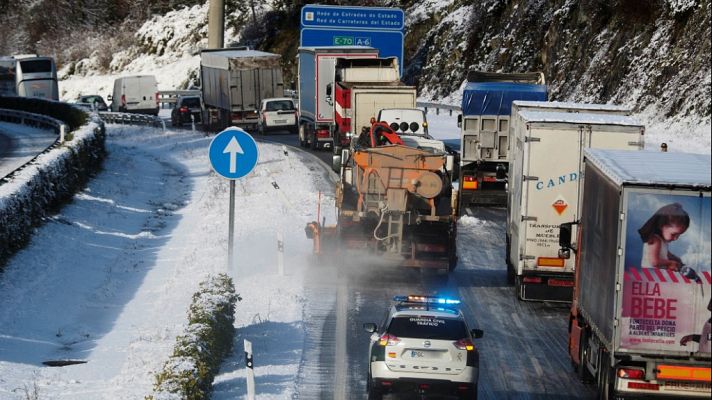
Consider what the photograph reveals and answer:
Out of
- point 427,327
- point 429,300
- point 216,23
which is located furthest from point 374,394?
point 216,23

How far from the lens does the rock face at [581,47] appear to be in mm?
39812

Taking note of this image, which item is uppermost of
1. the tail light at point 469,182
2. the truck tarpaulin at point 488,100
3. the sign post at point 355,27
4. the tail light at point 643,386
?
the sign post at point 355,27

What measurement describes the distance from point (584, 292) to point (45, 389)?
293 inches

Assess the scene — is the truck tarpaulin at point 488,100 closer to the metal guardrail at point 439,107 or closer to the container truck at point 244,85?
the container truck at point 244,85

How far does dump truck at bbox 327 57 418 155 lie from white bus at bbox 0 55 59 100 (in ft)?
122

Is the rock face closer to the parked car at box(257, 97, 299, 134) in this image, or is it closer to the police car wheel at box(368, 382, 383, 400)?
the parked car at box(257, 97, 299, 134)

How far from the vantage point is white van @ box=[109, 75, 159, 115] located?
68.7 m

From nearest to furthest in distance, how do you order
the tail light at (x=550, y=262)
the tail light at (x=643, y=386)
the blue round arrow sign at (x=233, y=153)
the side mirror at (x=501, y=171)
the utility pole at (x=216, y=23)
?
the tail light at (x=643, y=386) < the blue round arrow sign at (x=233, y=153) < the tail light at (x=550, y=262) < the side mirror at (x=501, y=171) < the utility pole at (x=216, y=23)

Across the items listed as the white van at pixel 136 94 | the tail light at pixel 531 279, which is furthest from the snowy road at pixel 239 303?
the white van at pixel 136 94

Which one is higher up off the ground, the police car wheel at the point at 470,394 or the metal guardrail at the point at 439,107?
the metal guardrail at the point at 439,107

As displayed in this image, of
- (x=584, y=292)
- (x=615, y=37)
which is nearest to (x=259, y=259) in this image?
(x=584, y=292)

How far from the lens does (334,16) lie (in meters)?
51.4

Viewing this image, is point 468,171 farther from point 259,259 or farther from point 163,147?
point 163,147

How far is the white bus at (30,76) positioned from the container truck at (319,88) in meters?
32.4
